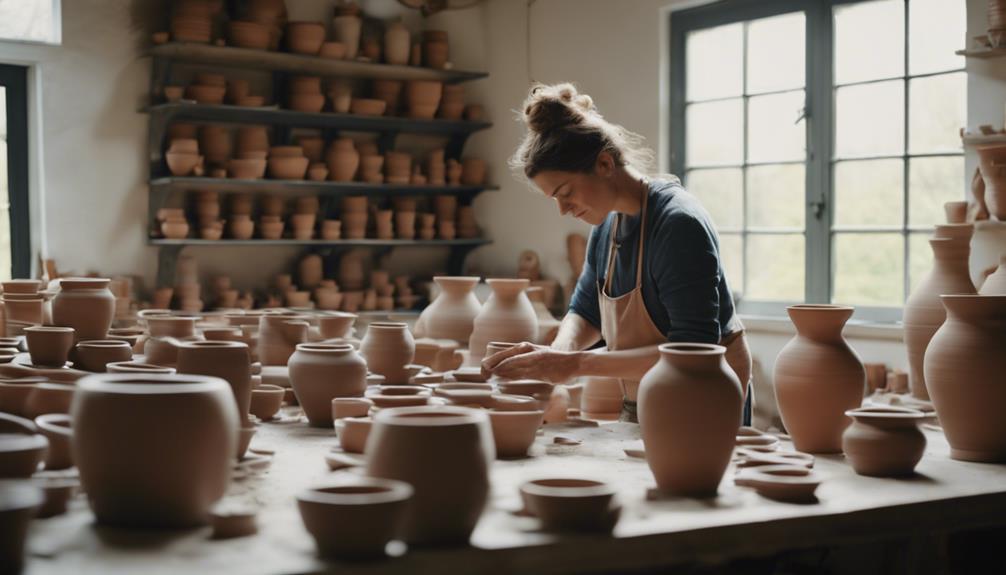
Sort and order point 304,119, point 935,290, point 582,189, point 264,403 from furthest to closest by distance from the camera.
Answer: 1. point 304,119
2. point 935,290
3. point 582,189
4. point 264,403

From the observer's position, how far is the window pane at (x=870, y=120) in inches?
220

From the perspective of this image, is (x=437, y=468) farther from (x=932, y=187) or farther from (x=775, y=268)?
(x=775, y=268)

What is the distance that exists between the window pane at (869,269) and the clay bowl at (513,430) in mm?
3792

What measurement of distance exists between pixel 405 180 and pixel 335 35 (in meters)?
1.11

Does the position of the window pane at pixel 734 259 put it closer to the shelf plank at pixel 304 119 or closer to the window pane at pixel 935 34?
the window pane at pixel 935 34

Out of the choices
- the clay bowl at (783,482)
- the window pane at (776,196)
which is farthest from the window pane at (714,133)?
the clay bowl at (783,482)

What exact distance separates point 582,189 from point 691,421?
122cm

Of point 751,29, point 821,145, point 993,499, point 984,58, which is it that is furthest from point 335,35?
point 993,499

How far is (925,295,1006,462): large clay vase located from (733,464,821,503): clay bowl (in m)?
0.57

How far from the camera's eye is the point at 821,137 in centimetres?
589

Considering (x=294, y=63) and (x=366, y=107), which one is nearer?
(x=294, y=63)

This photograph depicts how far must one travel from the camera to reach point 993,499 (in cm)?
212

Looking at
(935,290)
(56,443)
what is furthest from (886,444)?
(935,290)

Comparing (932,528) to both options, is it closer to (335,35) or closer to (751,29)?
(751,29)
